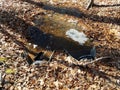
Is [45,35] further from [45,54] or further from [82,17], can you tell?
[82,17]

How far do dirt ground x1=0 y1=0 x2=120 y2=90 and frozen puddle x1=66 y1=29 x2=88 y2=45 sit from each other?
0.80ft

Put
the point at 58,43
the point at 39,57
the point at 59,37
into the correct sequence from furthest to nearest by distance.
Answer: the point at 59,37
the point at 58,43
the point at 39,57

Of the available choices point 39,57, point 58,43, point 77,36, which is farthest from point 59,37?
point 39,57

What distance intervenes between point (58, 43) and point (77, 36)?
0.95 meters

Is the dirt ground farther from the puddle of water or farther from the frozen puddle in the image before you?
the frozen puddle

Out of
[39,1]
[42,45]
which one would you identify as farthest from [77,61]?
[39,1]

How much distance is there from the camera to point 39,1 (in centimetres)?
1295

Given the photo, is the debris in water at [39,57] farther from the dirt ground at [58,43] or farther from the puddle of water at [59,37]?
the puddle of water at [59,37]

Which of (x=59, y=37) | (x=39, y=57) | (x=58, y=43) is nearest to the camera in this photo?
(x=39, y=57)

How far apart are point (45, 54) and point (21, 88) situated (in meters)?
1.96

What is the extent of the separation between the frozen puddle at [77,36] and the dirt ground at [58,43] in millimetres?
243

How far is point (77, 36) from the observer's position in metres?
10.0

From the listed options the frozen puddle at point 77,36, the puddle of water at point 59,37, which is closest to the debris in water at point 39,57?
the puddle of water at point 59,37

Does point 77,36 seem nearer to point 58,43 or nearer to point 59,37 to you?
point 59,37
